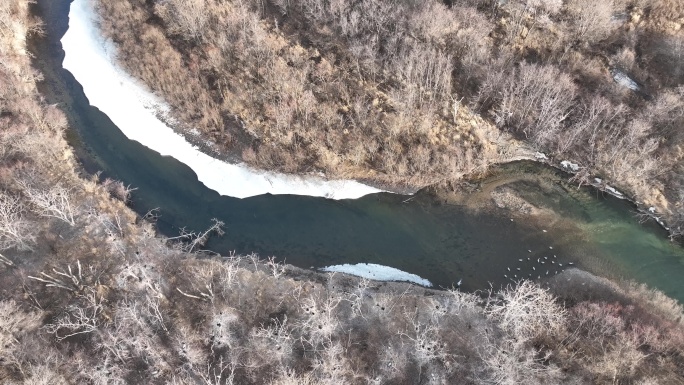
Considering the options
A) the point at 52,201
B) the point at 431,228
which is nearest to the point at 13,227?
the point at 52,201

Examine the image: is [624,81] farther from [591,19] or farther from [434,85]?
[434,85]

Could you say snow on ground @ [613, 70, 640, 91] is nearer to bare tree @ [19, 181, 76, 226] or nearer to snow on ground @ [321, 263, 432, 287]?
snow on ground @ [321, 263, 432, 287]

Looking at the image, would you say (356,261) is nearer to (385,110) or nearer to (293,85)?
(385,110)

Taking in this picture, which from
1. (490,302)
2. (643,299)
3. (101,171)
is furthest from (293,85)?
(643,299)

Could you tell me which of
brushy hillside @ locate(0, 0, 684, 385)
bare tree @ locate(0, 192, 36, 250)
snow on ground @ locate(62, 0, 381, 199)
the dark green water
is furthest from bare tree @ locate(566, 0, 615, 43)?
bare tree @ locate(0, 192, 36, 250)

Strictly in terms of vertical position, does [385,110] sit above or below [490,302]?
above

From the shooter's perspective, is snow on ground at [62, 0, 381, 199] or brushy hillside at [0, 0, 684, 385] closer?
brushy hillside at [0, 0, 684, 385]
